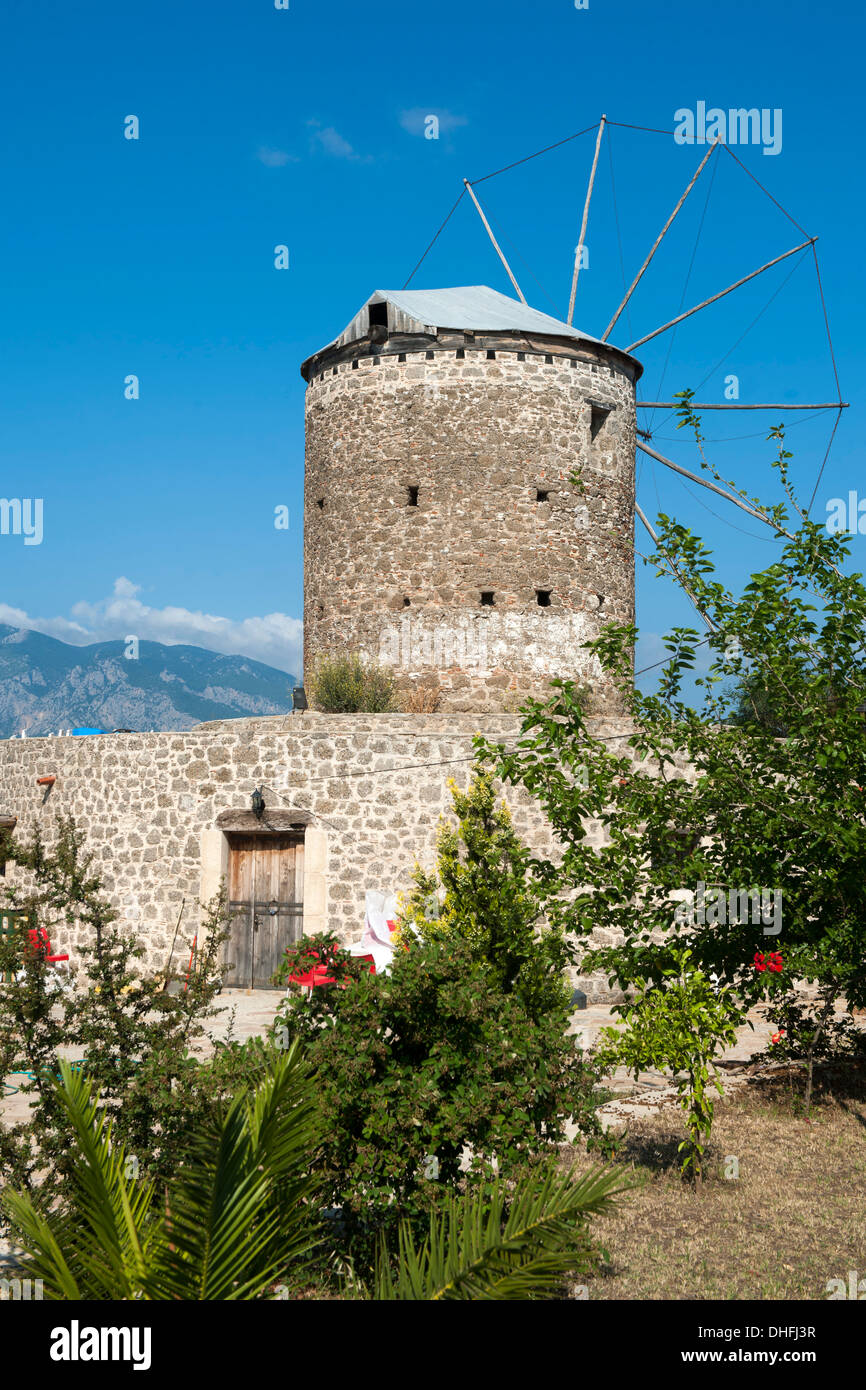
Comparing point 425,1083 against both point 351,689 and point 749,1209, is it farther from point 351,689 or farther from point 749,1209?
point 351,689

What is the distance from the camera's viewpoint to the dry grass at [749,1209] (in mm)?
4711

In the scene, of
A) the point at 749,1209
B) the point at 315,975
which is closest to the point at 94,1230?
the point at 315,975

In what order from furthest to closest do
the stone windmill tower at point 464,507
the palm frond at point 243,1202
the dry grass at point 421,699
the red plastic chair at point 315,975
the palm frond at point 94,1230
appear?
the stone windmill tower at point 464,507 < the dry grass at point 421,699 < the red plastic chair at point 315,975 < the palm frond at point 94,1230 < the palm frond at point 243,1202

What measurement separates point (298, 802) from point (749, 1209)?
8.11m

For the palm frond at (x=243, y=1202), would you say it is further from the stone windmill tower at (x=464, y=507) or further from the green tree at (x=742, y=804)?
the stone windmill tower at (x=464, y=507)

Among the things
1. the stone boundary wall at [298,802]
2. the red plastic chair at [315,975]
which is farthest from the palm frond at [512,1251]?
the stone boundary wall at [298,802]

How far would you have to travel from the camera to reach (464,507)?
56.3ft

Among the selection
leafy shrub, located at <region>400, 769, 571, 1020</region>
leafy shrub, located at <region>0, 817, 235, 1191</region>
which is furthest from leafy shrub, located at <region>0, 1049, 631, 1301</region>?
leafy shrub, located at <region>400, 769, 571, 1020</region>

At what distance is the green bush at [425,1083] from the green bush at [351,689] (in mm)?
10589

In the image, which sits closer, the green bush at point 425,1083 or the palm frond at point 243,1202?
the palm frond at point 243,1202

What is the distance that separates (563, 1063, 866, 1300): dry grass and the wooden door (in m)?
6.36

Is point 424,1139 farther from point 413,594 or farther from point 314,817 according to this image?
point 413,594

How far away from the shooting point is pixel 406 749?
12727 millimetres

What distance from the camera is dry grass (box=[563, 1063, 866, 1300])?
4711 millimetres
